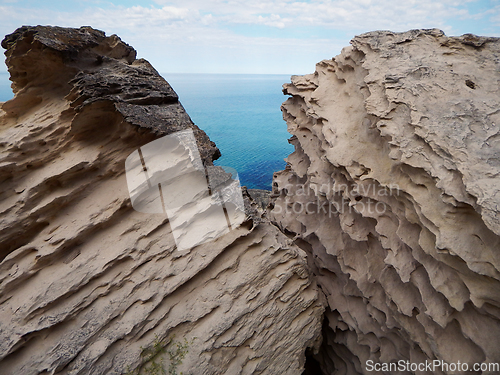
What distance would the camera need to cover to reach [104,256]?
12.8ft

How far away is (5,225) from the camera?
383 cm

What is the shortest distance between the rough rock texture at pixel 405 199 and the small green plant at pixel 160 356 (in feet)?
9.04

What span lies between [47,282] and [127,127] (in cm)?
219

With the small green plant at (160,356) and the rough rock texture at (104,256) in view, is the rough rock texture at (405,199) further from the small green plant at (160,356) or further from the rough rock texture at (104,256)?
the small green plant at (160,356)

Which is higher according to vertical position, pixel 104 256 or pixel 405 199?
pixel 405 199

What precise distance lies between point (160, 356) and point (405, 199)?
12.1ft

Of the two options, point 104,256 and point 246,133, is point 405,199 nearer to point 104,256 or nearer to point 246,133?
point 104,256

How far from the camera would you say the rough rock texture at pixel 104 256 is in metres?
3.57

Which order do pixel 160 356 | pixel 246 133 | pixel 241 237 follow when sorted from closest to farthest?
pixel 160 356 → pixel 241 237 → pixel 246 133

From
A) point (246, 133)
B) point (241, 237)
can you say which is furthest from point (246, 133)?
point (241, 237)

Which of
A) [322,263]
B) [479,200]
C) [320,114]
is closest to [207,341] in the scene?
[322,263]

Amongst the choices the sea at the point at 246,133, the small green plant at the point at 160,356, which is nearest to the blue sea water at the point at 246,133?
the sea at the point at 246,133

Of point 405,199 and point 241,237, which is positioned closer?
point 405,199

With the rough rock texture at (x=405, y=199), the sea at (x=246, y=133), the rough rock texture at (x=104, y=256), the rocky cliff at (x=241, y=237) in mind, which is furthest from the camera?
the sea at (x=246, y=133)
